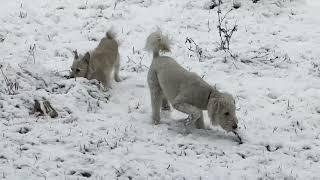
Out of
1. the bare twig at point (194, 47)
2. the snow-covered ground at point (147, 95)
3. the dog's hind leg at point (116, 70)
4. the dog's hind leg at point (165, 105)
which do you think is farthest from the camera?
the bare twig at point (194, 47)

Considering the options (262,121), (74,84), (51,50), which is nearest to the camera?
(262,121)

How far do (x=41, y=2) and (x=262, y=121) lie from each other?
7.54m

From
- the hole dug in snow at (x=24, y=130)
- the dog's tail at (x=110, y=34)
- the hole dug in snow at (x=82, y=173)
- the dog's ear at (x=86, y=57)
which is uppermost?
the dog's tail at (x=110, y=34)

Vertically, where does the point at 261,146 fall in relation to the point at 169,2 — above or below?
below

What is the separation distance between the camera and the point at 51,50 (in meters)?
11.1

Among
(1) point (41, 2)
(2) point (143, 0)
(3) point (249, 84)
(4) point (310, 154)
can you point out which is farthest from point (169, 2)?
(4) point (310, 154)

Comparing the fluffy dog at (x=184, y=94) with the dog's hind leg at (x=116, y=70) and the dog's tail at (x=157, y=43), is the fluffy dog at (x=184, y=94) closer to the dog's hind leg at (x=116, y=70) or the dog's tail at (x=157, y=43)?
the dog's tail at (x=157, y=43)

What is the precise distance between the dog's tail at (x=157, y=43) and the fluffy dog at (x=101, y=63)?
1438mm

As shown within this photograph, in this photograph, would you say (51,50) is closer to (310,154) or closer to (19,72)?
(19,72)

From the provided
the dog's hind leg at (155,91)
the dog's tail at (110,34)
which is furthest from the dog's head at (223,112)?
the dog's tail at (110,34)

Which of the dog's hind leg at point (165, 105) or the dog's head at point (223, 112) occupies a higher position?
the dog's head at point (223, 112)

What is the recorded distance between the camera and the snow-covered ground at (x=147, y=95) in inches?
269

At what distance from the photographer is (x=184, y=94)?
26.1 feet

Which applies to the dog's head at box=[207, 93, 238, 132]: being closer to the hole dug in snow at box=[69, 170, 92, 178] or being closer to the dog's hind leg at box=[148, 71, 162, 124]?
the dog's hind leg at box=[148, 71, 162, 124]
